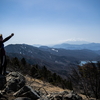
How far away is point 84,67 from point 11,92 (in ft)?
19.8

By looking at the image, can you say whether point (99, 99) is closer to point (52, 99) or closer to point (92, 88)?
point (92, 88)

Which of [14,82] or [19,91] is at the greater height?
[14,82]

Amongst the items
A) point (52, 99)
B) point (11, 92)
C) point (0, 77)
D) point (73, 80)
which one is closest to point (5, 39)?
point (0, 77)

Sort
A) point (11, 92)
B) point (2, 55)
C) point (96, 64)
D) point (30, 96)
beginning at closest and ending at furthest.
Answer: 1. point (30, 96)
2. point (11, 92)
3. point (2, 55)
4. point (96, 64)

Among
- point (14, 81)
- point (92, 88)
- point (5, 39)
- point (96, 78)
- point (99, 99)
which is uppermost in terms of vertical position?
point (5, 39)

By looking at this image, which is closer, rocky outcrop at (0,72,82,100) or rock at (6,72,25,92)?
rocky outcrop at (0,72,82,100)

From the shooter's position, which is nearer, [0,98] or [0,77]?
[0,98]

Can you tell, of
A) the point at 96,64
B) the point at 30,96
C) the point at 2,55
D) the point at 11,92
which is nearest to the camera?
the point at 30,96

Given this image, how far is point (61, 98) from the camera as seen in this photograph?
6.24 m

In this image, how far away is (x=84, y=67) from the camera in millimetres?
9273

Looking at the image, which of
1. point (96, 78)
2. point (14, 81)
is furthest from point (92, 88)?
point (14, 81)

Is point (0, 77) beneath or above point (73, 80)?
above

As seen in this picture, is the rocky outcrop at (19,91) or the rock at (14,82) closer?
the rocky outcrop at (19,91)

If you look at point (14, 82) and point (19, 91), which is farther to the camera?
point (14, 82)
